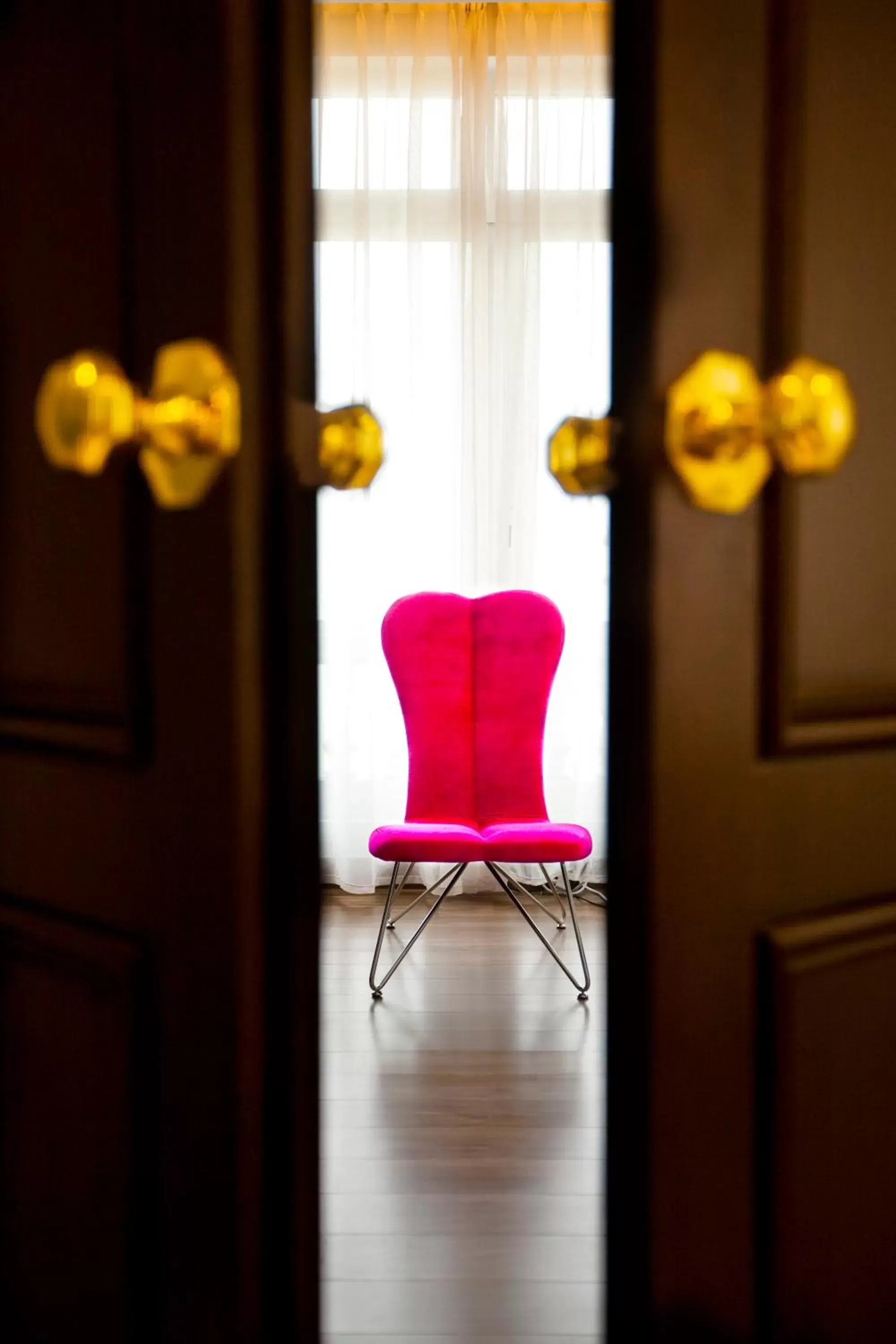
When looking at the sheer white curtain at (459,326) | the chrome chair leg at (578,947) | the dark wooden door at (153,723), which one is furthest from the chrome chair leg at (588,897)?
the dark wooden door at (153,723)

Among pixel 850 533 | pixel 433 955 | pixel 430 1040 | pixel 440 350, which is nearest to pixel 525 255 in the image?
pixel 440 350

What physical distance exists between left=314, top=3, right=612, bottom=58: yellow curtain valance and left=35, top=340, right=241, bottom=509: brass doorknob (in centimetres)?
354

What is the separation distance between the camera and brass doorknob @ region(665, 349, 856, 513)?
77 cm

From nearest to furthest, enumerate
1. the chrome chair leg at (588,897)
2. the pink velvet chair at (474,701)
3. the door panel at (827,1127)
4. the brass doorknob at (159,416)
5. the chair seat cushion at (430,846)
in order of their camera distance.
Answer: the brass doorknob at (159,416) → the door panel at (827,1127) → the chair seat cushion at (430,846) → the pink velvet chair at (474,701) → the chrome chair leg at (588,897)

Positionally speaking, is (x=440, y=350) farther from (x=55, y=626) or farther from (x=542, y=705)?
(x=55, y=626)

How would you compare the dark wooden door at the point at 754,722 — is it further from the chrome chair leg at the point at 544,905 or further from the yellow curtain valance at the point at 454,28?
the yellow curtain valance at the point at 454,28

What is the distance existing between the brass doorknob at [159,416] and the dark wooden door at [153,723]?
21 millimetres

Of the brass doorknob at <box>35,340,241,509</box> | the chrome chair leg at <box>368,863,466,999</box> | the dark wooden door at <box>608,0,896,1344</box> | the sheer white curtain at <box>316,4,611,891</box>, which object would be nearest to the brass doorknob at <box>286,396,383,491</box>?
the brass doorknob at <box>35,340,241,509</box>

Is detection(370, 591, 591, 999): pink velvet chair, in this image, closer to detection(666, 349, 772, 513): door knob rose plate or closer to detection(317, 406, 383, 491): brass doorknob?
detection(317, 406, 383, 491): brass doorknob

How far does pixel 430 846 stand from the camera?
9.04 feet

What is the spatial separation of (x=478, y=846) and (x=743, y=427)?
6.78 feet

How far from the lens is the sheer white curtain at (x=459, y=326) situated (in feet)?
12.4

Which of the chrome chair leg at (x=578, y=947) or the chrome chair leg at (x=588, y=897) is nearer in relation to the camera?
the chrome chair leg at (x=578, y=947)

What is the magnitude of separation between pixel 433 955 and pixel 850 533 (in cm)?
251
